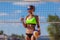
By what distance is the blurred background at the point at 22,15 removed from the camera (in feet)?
28.8

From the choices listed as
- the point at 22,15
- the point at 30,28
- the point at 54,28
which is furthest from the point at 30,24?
the point at 54,28

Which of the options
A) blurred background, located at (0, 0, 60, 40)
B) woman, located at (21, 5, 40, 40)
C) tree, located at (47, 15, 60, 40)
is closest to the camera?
woman, located at (21, 5, 40, 40)

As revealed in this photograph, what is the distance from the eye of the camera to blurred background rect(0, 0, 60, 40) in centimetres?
877

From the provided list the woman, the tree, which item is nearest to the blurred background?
the tree

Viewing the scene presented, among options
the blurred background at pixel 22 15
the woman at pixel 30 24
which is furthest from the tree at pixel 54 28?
the woman at pixel 30 24

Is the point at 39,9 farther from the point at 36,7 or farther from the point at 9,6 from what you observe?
the point at 9,6

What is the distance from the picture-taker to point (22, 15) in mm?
8781

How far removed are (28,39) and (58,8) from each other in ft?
4.04

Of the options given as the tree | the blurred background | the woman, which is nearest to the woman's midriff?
the woman

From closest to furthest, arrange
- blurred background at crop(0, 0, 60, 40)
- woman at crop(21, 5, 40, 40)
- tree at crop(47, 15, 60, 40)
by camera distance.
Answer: woman at crop(21, 5, 40, 40), blurred background at crop(0, 0, 60, 40), tree at crop(47, 15, 60, 40)

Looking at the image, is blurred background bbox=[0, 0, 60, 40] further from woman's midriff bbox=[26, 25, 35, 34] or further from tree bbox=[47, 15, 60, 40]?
woman's midriff bbox=[26, 25, 35, 34]

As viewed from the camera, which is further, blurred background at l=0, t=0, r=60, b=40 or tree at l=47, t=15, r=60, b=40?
tree at l=47, t=15, r=60, b=40

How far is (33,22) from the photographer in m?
8.41

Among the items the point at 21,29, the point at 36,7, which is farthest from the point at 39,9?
the point at 21,29
